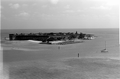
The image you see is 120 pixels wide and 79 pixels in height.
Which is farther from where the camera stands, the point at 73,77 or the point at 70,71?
the point at 70,71

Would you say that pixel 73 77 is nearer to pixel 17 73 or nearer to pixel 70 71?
pixel 70 71

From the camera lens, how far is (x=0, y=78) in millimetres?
4941

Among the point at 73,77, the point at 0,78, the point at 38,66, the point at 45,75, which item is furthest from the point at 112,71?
the point at 0,78

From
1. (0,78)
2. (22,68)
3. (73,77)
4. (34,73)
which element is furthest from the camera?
(22,68)

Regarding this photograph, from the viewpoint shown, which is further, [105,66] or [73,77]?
[105,66]

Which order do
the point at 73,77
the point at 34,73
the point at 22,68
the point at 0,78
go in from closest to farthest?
the point at 0,78 → the point at 73,77 → the point at 34,73 → the point at 22,68

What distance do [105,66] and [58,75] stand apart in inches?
78.0

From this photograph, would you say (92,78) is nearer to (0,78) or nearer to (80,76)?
(80,76)

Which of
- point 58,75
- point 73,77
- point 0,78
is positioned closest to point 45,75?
point 58,75

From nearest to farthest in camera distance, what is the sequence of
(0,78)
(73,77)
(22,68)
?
1. (0,78)
2. (73,77)
3. (22,68)

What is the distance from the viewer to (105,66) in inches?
262

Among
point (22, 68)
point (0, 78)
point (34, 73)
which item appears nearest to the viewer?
point (0, 78)

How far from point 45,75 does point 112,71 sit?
2.13m

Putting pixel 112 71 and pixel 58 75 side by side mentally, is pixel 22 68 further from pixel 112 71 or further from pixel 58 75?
pixel 112 71
